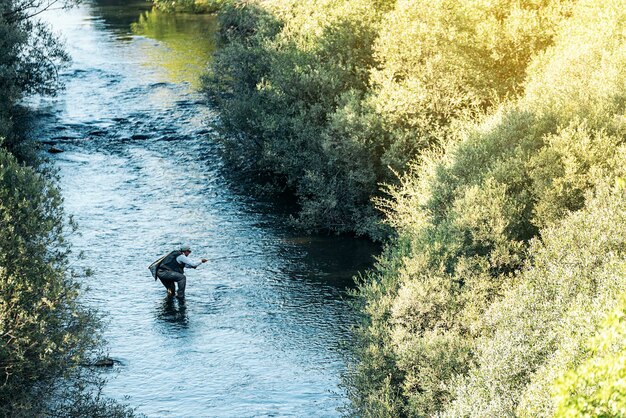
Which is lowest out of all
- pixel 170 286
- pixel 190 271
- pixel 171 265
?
pixel 190 271

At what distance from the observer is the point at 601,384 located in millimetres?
11992

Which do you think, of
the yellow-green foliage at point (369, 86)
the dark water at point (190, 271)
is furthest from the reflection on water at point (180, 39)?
the yellow-green foliage at point (369, 86)

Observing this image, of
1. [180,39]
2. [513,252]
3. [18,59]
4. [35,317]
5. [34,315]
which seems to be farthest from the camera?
[180,39]

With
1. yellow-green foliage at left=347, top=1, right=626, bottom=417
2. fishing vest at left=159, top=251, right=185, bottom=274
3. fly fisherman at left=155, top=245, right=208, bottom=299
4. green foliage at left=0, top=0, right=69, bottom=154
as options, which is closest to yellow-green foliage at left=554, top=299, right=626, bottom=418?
yellow-green foliage at left=347, top=1, right=626, bottom=417

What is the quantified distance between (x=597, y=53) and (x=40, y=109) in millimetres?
40000

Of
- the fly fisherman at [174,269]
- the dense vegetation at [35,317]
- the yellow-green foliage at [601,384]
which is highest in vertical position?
the yellow-green foliage at [601,384]

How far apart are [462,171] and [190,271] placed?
12.5 meters

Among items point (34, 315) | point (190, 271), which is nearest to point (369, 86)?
point (190, 271)

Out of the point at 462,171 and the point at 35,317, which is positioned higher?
the point at 462,171

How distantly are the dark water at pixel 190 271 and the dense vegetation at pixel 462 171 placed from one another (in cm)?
212

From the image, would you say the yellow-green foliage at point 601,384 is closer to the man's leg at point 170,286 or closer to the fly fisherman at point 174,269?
the fly fisherman at point 174,269

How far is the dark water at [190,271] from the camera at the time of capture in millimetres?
26891

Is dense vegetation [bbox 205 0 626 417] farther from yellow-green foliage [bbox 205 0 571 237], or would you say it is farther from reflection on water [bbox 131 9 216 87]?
reflection on water [bbox 131 9 216 87]

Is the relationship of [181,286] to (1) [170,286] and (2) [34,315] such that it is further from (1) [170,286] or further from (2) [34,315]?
(2) [34,315]
